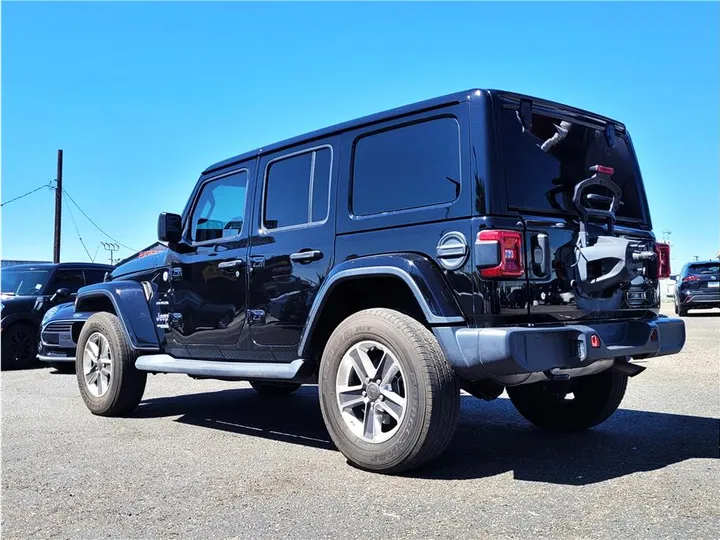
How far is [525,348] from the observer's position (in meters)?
3.45

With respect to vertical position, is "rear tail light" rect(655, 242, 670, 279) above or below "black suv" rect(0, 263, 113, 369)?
above

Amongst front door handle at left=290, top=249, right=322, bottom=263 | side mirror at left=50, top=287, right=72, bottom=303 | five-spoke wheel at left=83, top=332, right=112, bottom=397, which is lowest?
five-spoke wheel at left=83, top=332, right=112, bottom=397

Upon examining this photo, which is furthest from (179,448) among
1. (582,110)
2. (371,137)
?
(582,110)

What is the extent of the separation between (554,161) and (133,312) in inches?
153

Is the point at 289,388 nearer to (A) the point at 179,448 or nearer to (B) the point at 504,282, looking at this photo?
(A) the point at 179,448

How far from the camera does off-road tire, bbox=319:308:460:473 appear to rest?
3609 mm

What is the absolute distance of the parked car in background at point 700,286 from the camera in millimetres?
18984

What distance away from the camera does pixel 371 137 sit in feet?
14.4

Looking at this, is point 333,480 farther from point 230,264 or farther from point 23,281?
point 23,281

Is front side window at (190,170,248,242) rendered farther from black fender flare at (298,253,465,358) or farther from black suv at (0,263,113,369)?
black suv at (0,263,113,369)

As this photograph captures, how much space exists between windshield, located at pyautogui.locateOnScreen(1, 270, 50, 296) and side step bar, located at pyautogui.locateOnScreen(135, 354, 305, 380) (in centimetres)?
671

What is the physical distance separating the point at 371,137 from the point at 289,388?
370 cm

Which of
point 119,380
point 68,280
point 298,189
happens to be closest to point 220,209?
point 298,189

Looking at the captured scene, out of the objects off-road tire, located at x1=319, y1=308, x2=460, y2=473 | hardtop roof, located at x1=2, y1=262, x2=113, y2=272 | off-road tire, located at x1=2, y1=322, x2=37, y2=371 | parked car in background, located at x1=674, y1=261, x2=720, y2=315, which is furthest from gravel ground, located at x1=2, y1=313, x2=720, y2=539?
parked car in background, located at x1=674, y1=261, x2=720, y2=315
